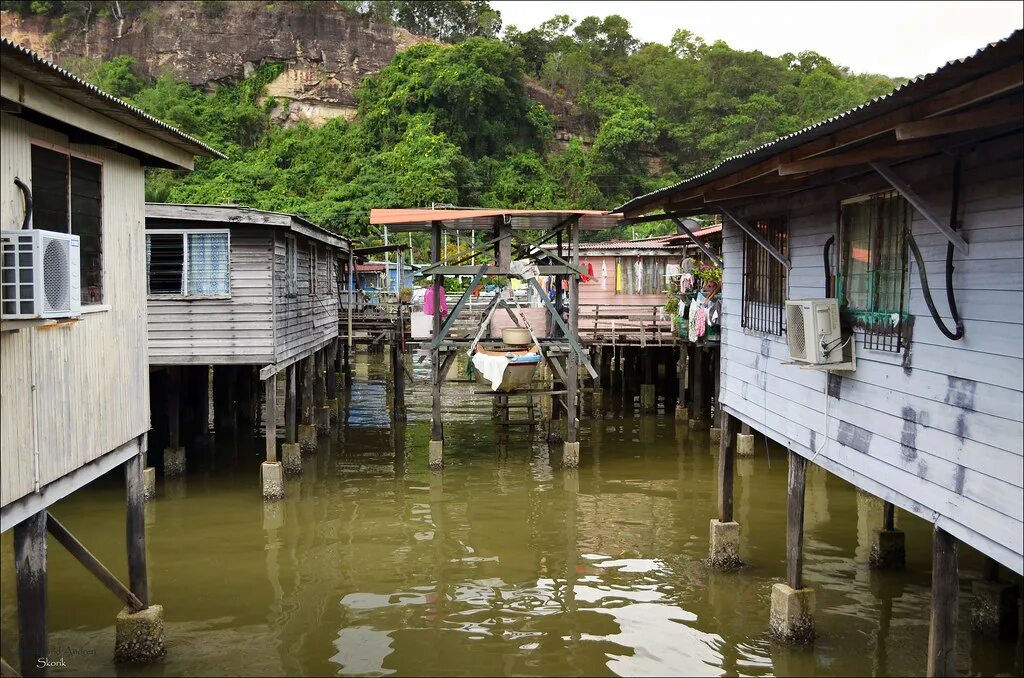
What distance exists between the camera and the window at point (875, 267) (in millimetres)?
6855

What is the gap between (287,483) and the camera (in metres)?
16.6

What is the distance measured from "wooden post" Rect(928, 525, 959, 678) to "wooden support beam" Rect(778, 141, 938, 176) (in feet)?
8.45

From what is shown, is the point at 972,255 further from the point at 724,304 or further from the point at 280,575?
the point at 280,575

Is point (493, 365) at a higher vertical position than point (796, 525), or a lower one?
higher

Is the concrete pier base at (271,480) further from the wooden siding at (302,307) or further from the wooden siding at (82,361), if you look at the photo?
the wooden siding at (82,361)

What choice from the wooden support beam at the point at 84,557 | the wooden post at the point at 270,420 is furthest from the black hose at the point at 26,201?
the wooden post at the point at 270,420

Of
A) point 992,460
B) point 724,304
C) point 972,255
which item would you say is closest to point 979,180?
Result: point 972,255

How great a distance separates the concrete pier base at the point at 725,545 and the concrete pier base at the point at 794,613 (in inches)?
94.4

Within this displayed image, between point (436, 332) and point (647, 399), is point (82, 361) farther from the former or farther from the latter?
point (647, 399)

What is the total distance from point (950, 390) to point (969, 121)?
1929 millimetres

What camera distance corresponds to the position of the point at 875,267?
726cm

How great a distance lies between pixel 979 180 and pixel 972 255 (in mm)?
470

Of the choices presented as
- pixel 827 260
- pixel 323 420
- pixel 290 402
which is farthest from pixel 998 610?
pixel 323 420

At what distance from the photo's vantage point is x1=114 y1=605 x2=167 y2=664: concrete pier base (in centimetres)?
834
